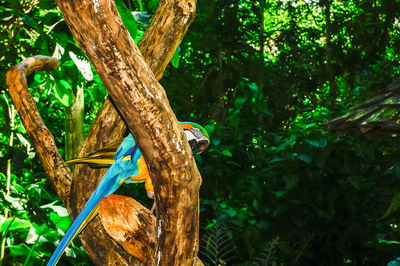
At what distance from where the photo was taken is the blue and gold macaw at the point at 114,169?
33.2 inches

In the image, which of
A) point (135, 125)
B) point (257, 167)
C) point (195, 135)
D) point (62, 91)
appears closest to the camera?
point (135, 125)

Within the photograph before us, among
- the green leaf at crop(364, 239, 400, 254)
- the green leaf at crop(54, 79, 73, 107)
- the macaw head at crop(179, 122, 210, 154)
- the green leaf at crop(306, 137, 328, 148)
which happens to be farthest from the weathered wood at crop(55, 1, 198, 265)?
the green leaf at crop(306, 137, 328, 148)

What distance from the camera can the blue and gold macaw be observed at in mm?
844

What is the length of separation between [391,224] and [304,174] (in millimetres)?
658

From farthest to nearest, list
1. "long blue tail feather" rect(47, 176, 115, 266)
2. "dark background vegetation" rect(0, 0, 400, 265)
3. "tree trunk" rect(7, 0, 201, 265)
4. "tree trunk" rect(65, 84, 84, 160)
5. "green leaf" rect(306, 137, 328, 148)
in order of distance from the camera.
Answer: "tree trunk" rect(65, 84, 84, 160), "green leaf" rect(306, 137, 328, 148), "dark background vegetation" rect(0, 0, 400, 265), "long blue tail feather" rect(47, 176, 115, 266), "tree trunk" rect(7, 0, 201, 265)

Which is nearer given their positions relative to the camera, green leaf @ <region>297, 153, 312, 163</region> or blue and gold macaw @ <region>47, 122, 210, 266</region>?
blue and gold macaw @ <region>47, 122, 210, 266</region>

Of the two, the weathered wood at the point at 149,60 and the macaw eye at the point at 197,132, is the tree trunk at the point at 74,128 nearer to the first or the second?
the weathered wood at the point at 149,60

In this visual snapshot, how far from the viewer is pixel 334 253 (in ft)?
8.62

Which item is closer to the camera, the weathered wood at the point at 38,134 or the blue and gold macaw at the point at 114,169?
the blue and gold macaw at the point at 114,169

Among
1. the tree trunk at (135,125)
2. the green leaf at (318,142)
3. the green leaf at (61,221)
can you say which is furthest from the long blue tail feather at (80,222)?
the green leaf at (318,142)

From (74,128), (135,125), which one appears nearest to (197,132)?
(135,125)

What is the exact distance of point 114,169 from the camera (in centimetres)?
91

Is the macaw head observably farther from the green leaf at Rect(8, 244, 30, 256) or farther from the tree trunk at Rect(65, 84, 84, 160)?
the tree trunk at Rect(65, 84, 84, 160)

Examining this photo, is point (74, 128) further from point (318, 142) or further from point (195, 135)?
point (195, 135)
